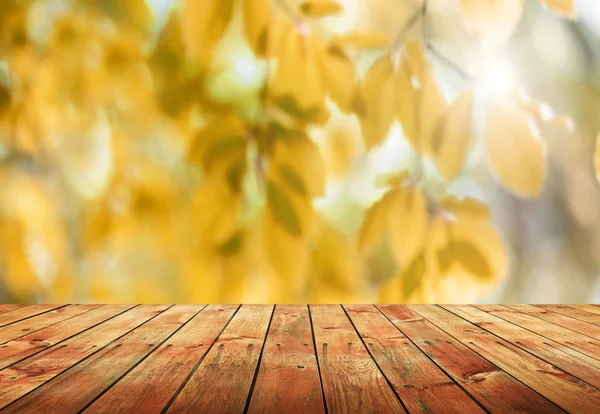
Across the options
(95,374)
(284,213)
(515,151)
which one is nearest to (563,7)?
(515,151)

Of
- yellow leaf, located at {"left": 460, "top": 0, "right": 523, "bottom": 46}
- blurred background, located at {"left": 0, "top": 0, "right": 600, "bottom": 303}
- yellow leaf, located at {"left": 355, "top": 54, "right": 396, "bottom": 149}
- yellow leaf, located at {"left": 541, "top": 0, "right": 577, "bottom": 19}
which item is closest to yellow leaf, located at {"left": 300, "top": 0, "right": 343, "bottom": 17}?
blurred background, located at {"left": 0, "top": 0, "right": 600, "bottom": 303}

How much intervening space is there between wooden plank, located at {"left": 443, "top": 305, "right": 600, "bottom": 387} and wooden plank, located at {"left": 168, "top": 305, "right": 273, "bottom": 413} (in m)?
0.59

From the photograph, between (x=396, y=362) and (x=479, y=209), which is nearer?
(x=396, y=362)

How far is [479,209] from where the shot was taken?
78.8 inches

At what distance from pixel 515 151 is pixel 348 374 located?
118 centimetres

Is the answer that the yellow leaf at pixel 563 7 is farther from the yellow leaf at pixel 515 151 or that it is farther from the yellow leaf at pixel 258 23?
the yellow leaf at pixel 258 23

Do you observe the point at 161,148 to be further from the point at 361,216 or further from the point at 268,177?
the point at 361,216

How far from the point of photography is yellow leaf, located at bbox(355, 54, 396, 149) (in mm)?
A: 1977

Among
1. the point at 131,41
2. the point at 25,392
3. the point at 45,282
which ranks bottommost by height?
the point at 25,392

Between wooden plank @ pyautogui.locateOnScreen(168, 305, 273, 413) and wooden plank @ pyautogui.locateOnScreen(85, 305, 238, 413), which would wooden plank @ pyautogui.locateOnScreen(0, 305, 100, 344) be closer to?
wooden plank @ pyautogui.locateOnScreen(85, 305, 238, 413)

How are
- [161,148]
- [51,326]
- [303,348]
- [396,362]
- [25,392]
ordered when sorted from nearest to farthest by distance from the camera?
1. [25,392]
2. [396,362]
3. [303,348]
4. [51,326]
5. [161,148]

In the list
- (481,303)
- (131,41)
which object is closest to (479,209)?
(481,303)

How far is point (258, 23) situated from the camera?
196cm

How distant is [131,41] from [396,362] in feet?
4.37
